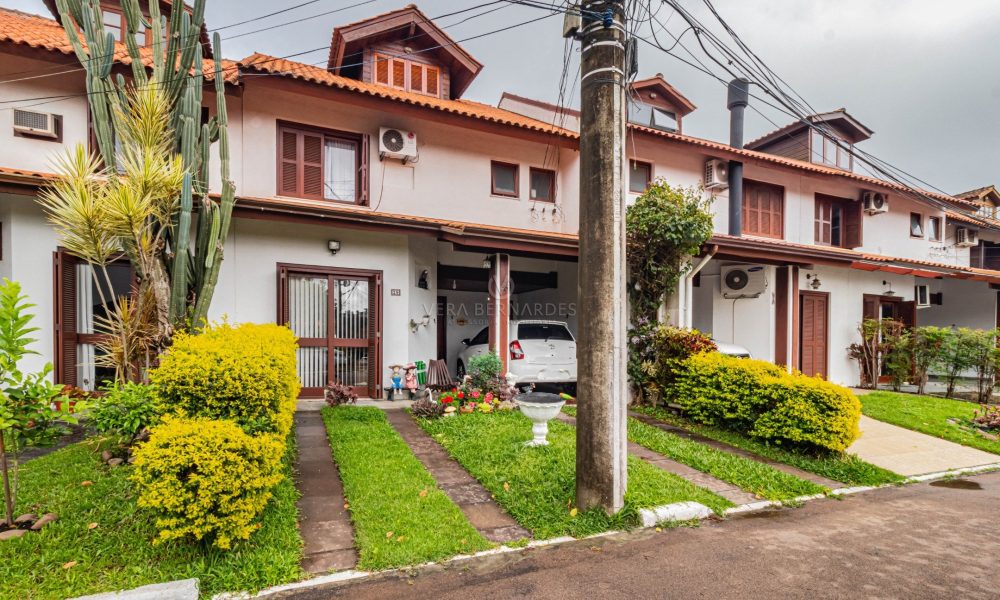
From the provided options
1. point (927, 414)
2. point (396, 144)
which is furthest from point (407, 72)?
point (927, 414)

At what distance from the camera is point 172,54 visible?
5.38m

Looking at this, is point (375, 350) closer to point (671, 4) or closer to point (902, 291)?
point (671, 4)

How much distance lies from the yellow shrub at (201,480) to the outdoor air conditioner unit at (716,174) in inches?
485

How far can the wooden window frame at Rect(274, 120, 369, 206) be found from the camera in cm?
851

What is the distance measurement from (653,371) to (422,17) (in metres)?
9.43

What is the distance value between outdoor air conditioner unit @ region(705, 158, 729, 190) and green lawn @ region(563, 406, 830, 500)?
8.04m

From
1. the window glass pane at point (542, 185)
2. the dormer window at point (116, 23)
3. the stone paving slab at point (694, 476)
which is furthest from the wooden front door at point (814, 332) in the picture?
the dormer window at point (116, 23)

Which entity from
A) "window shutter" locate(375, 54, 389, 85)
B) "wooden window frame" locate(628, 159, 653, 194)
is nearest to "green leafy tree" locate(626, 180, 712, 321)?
"wooden window frame" locate(628, 159, 653, 194)

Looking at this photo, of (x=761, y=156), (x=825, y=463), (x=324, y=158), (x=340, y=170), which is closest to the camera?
(x=825, y=463)

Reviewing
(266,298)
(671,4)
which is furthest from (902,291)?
(266,298)

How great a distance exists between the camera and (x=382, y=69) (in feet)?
35.3

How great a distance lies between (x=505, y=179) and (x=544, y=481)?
760 cm

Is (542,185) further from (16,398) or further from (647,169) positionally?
(16,398)

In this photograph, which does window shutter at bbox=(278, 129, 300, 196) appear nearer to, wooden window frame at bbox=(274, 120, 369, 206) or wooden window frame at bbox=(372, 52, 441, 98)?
wooden window frame at bbox=(274, 120, 369, 206)
